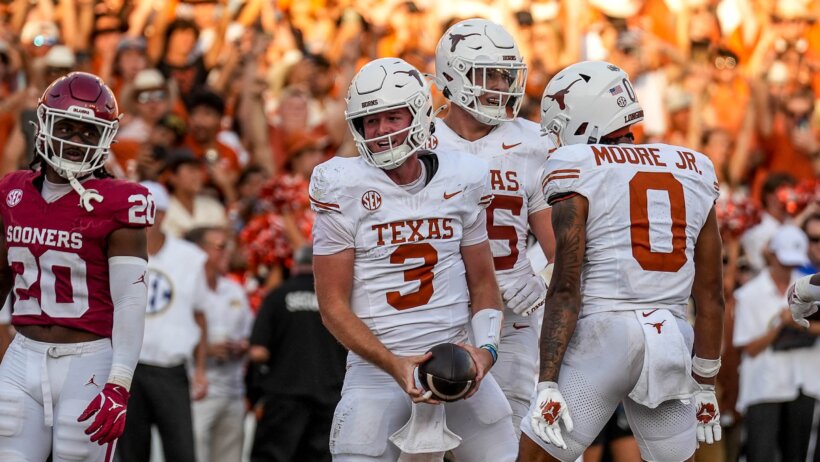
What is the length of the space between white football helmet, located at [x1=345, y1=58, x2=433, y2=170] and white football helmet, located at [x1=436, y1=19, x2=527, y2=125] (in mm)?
976

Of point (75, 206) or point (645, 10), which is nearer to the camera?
point (75, 206)

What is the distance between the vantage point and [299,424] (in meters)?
9.97

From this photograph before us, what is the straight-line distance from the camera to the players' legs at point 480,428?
20.1 feet

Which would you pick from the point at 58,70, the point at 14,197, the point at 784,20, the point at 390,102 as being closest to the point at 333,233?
the point at 390,102

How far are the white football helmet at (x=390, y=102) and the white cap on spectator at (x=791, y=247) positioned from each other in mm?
5342

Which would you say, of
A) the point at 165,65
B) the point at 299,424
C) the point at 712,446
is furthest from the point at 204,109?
the point at 712,446

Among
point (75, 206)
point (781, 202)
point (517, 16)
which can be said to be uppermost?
point (517, 16)

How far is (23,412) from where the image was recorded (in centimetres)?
602

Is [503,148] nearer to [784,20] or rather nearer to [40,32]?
[40,32]

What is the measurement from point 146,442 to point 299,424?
3.34 feet

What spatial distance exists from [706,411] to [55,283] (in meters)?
2.75

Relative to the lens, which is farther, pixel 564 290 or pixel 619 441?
pixel 619 441

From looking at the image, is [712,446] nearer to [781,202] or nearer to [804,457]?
[804,457]

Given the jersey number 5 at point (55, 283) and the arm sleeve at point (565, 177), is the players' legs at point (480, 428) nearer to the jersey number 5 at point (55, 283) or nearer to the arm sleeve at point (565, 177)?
the arm sleeve at point (565, 177)
